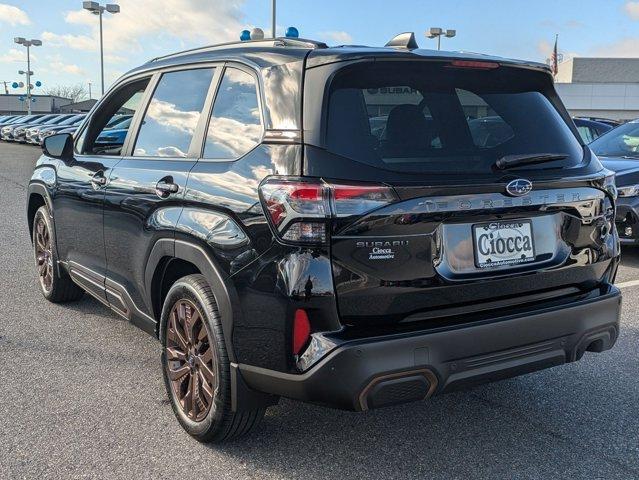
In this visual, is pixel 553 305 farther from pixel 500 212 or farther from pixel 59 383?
pixel 59 383

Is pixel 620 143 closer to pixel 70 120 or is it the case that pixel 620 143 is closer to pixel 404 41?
pixel 404 41

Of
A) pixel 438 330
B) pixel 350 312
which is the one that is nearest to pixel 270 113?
pixel 350 312

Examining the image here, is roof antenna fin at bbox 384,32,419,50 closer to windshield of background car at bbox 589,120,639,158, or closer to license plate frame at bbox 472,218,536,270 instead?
license plate frame at bbox 472,218,536,270

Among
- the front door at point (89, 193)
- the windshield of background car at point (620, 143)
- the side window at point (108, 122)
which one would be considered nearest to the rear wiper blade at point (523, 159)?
the front door at point (89, 193)

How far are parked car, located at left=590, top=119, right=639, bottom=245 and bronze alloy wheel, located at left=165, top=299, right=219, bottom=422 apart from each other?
5227 millimetres

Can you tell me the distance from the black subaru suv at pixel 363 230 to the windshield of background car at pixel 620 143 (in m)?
5.22

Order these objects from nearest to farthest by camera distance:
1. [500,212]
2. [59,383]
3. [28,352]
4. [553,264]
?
[500,212]
[553,264]
[59,383]
[28,352]

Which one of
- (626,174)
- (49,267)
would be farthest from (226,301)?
(626,174)

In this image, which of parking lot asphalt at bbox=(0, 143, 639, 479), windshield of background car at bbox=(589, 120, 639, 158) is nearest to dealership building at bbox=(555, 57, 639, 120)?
windshield of background car at bbox=(589, 120, 639, 158)

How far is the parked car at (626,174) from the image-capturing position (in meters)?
6.76

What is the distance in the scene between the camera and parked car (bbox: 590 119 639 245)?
22.2ft

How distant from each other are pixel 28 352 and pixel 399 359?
288cm

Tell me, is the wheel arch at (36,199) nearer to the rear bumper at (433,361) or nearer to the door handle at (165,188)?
the door handle at (165,188)

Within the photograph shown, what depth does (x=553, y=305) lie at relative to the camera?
2900 millimetres
